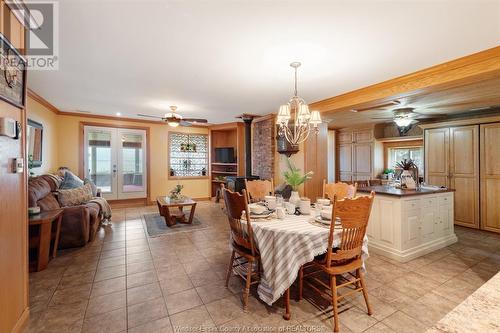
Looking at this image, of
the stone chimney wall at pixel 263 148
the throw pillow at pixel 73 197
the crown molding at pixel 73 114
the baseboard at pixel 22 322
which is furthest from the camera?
the stone chimney wall at pixel 263 148

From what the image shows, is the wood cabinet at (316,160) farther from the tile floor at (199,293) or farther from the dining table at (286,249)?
the dining table at (286,249)

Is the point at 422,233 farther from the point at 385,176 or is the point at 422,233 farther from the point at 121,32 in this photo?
the point at 121,32

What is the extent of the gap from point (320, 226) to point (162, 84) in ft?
9.80

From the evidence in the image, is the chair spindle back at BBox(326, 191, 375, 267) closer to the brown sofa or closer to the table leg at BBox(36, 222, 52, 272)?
the table leg at BBox(36, 222, 52, 272)

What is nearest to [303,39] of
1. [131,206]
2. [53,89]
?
[53,89]

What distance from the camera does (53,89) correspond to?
3766 millimetres

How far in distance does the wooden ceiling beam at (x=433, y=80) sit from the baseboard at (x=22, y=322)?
456cm

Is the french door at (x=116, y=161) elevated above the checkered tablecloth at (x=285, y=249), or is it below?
above

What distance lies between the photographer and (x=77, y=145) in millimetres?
5680

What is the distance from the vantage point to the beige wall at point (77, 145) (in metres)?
4.86

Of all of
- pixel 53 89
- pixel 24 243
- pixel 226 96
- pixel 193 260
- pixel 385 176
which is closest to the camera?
Result: pixel 24 243

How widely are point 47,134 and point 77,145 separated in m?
0.89

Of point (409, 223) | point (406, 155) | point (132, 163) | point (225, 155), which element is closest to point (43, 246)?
point (132, 163)

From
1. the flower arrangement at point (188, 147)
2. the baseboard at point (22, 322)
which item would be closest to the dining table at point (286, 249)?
the baseboard at point (22, 322)
